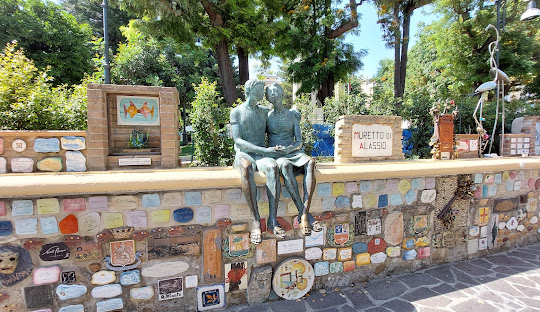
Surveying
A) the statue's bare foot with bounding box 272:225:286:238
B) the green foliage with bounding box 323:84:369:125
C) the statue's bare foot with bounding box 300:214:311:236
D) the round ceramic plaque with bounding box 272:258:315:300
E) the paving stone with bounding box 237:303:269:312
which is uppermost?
the green foliage with bounding box 323:84:369:125

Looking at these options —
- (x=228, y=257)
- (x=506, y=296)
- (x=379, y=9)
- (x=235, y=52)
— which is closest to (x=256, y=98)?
(x=228, y=257)

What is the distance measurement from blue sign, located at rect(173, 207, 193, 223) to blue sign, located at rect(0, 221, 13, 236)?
1.33 metres

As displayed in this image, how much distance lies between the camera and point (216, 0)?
25.1ft

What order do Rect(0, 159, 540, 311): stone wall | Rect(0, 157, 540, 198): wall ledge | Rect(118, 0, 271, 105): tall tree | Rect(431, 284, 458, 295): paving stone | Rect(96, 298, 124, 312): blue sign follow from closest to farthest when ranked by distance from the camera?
Rect(0, 157, 540, 198): wall ledge
Rect(0, 159, 540, 311): stone wall
Rect(96, 298, 124, 312): blue sign
Rect(431, 284, 458, 295): paving stone
Rect(118, 0, 271, 105): tall tree

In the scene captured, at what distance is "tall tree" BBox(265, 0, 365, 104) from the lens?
955cm

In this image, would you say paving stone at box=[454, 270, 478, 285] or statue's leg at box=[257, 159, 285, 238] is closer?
statue's leg at box=[257, 159, 285, 238]

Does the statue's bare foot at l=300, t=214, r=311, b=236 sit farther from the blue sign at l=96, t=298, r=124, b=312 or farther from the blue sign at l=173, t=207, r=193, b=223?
the blue sign at l=96, t=298, r=124, b=312

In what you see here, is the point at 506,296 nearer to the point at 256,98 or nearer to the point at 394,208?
the point at 394,208

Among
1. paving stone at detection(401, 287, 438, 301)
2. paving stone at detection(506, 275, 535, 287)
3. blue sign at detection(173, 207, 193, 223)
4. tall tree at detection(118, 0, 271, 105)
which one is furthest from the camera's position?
tall tree at detection(118, 0, 271, 105)

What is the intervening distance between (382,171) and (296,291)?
1743 millimetres

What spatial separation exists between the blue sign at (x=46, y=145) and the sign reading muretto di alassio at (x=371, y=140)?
411 centimetres

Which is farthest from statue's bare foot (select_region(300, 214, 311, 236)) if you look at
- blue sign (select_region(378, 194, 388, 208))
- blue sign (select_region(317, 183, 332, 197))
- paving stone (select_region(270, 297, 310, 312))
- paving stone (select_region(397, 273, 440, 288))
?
paving stone (select_region(397, 273, 440, 288))

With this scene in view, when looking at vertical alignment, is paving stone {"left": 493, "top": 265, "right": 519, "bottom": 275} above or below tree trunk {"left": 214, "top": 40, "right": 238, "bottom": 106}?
below

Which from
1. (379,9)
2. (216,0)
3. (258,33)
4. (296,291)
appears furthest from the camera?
(379,9)
